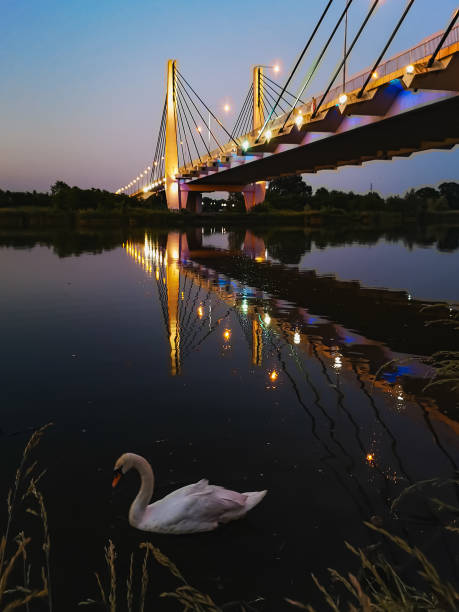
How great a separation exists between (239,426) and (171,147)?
226ft

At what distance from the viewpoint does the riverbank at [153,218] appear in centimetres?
6606

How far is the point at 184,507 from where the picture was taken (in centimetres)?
414

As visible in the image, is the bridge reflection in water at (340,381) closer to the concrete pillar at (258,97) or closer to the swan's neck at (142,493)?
the swan's neck at (142,493)

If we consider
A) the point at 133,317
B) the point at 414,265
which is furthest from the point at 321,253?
the point at 133,317

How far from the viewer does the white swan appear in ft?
13.5

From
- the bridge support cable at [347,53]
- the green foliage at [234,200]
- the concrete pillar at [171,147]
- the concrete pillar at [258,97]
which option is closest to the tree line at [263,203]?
the green foliage at [234,200]

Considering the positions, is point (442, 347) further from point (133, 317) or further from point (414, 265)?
point (414, 265)

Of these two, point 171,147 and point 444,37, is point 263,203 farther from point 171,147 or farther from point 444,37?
point 444,37

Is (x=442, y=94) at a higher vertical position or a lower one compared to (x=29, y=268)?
higher

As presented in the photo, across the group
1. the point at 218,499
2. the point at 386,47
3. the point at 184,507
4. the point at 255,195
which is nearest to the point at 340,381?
the point at 218,499

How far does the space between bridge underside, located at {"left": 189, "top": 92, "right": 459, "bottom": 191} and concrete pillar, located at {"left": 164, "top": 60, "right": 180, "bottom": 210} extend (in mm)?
34780

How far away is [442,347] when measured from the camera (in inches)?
386

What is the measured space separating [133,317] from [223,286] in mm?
5639

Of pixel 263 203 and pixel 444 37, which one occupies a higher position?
pixel 444 37
